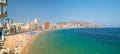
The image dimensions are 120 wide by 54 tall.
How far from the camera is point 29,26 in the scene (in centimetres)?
17650

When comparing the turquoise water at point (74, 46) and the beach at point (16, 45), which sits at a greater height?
the beach at point (16, 45)

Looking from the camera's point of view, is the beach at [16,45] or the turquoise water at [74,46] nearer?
the beach at [16,45]

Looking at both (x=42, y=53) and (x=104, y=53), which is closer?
(x=42, y=53)

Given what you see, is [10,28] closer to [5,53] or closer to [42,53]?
[42,53]

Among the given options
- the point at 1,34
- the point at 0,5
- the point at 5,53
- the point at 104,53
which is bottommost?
the point at 104,53

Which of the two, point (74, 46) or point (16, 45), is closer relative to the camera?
point (16, 45)

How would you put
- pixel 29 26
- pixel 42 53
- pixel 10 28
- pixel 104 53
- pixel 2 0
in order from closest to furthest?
1. pixel 2 0
2. pixel 42 53
3. pixel 104 53
4. pixel 10 28
5. pixel 29 26

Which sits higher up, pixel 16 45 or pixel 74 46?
pixel 16 45

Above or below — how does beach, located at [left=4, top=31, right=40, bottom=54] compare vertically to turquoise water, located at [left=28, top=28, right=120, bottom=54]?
above

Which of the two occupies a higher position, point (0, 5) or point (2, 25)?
point (0, 5)

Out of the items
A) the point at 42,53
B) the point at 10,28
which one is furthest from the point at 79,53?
the point at 10,28

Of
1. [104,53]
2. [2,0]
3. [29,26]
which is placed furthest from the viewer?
[29,26]

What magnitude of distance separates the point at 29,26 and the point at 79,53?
454ft

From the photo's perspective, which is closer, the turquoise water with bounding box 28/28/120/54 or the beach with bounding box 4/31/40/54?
the beach with bounding box 4/31/40/54
